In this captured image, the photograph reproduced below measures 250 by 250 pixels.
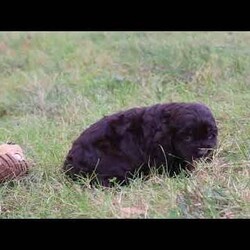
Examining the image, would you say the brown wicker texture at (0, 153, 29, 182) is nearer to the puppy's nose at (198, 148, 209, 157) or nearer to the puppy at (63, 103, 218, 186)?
the puppy at (63, 103, 218, 186)

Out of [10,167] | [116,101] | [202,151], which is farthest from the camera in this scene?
[116,101]

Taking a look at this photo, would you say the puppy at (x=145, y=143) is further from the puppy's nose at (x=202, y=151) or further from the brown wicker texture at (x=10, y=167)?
the brown wicker texture at (x=10, y=167)

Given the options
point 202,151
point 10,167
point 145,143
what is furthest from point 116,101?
point 202,151

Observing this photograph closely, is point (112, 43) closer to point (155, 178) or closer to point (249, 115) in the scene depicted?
point (249, 115)

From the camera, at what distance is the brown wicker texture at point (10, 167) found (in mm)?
5238

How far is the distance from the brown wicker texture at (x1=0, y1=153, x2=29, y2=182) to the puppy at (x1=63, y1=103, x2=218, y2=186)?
15.9 inches

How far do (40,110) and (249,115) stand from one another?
3088 mm

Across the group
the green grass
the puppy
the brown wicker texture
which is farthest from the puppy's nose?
the brown wicker texture

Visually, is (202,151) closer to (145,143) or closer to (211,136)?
(211,136)

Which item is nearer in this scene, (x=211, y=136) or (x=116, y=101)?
(x=211, y=136)

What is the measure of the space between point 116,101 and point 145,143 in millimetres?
2734

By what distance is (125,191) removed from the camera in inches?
187

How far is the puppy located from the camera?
512 centimetres

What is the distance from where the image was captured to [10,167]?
5.29m
